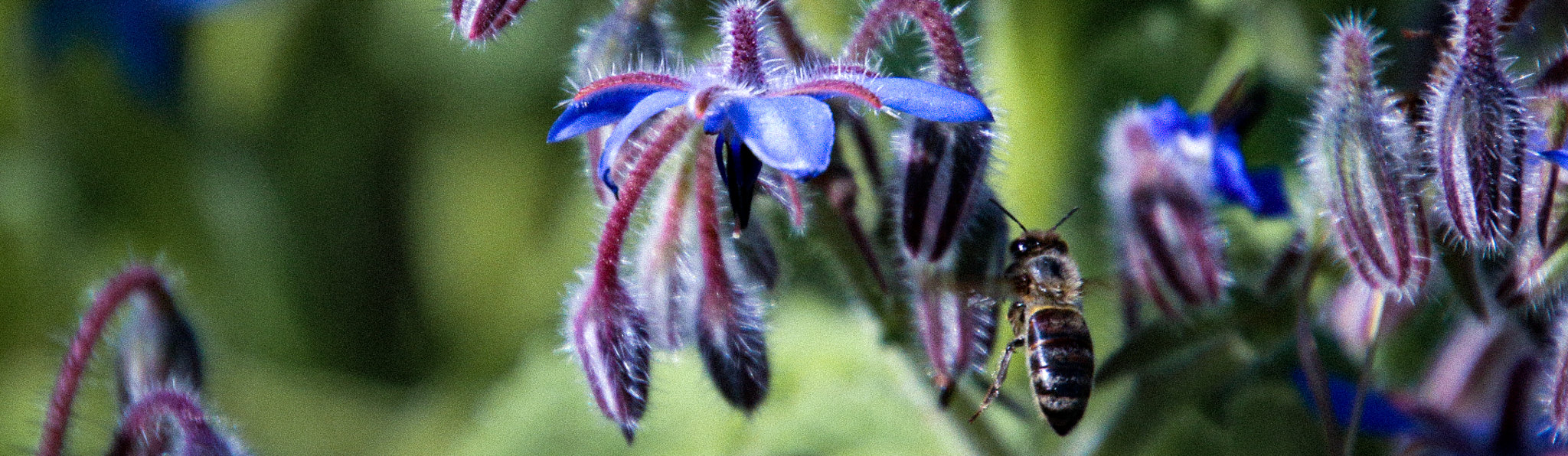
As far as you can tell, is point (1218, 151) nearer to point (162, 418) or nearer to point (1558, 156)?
point (1558, 156)

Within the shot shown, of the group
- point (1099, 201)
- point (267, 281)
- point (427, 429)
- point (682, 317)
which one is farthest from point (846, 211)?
point (267, 281)

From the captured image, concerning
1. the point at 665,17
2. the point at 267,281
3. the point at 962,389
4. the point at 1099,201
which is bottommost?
the point at 267,281

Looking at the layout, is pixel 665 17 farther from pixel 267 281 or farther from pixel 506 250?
pixel 267 281

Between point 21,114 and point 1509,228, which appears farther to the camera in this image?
point 21,114

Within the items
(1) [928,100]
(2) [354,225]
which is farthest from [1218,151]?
(2) [354,225]

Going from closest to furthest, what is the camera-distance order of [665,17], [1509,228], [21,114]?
[1509,228] → [665,17] → [21,114]

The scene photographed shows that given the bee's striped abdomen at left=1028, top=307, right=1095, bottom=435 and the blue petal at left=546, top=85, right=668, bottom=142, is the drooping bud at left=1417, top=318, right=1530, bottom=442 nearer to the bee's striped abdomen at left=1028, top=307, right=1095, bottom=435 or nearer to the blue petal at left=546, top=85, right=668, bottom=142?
the bee's striped abdomen at left=1028, top=307, right=1095, bottom=435
